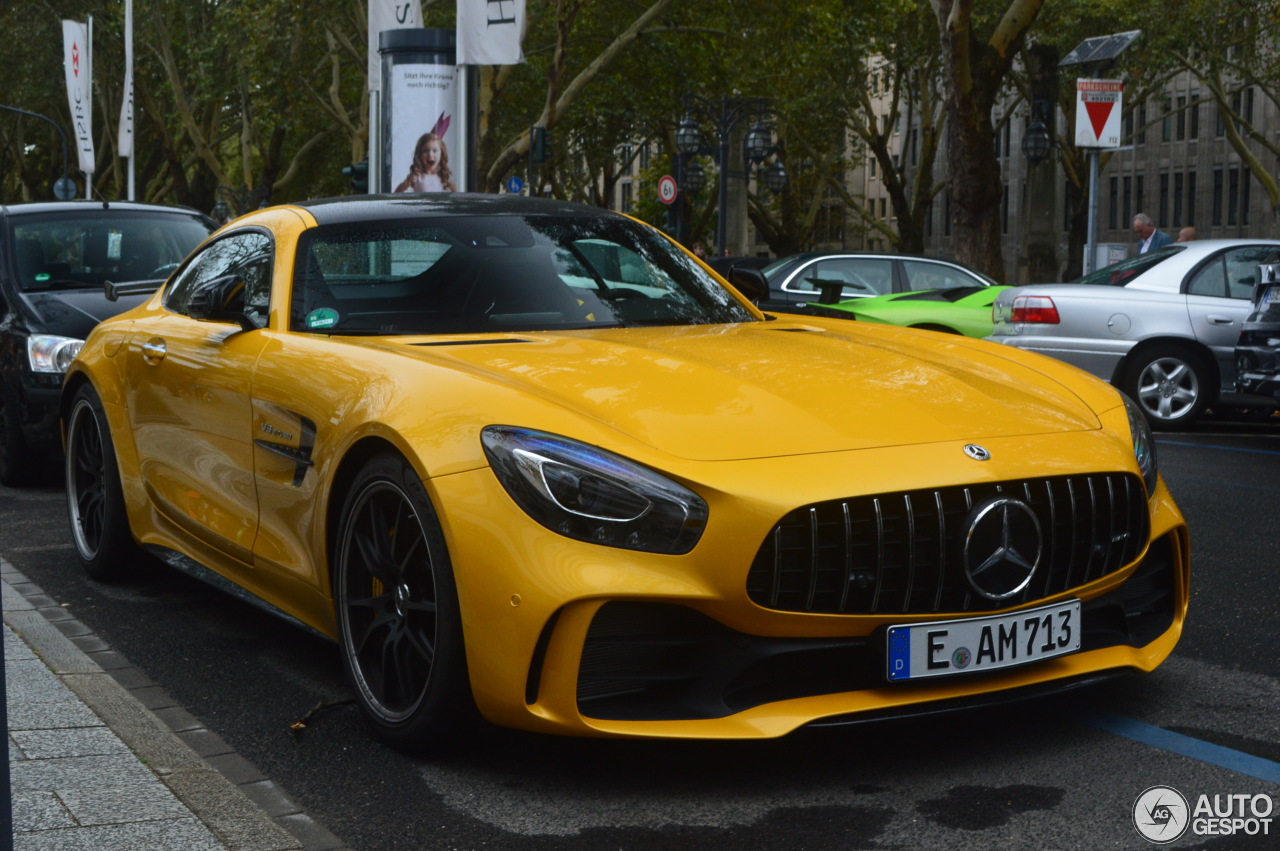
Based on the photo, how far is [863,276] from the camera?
55.4 feet

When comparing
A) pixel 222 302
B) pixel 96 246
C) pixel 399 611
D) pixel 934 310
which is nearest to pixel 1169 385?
pixel 934 310

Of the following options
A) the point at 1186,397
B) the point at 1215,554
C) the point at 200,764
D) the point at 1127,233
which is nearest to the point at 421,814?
the point at 200,764

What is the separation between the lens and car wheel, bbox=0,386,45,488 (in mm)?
9039

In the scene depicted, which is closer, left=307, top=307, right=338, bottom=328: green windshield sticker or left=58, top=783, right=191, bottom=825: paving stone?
left=58, top=783, right=191, bottom=825: paving stone

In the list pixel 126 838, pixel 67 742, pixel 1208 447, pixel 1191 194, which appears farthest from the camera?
pixel 1191 194

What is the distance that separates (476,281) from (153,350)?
1.37 metres

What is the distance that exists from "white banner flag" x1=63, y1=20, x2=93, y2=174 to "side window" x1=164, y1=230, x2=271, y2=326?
72.8ft

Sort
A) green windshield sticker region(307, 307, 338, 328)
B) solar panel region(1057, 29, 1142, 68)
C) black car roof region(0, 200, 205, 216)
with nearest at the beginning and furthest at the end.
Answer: green windshield sticker region(307, 307, 338, 328), black car roof region(0, 200, 205, 216), solar panel region(1057, 29, 1142, 68)

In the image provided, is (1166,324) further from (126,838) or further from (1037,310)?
(126,838)

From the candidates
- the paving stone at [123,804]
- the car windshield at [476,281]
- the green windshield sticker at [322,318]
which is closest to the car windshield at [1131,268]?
the car windshield at [476,281]

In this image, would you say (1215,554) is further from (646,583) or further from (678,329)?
(646,583)

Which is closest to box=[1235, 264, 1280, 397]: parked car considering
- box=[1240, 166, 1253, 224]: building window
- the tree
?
the tree

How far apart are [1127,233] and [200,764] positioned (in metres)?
69.2

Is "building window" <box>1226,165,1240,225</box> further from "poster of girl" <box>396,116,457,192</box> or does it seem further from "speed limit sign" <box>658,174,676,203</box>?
"poster of girl" <box>396,116,457,192</box>
